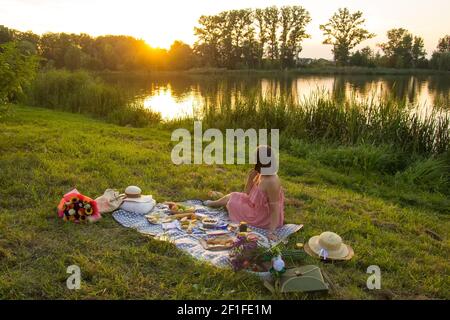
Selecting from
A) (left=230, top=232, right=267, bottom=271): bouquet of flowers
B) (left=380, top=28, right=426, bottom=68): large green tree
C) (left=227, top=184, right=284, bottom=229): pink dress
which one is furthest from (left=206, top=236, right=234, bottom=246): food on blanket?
(left=380, top=28, right=426, bottom=68): large green tree

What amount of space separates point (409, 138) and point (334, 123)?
1643 millimetres

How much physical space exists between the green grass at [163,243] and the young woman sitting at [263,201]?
0.32 meters

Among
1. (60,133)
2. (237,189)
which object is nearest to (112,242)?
(237,189)

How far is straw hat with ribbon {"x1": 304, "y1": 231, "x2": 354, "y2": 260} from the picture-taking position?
11.7 feet

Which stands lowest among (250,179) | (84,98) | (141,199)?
(141,199)

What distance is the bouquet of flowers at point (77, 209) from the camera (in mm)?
4051

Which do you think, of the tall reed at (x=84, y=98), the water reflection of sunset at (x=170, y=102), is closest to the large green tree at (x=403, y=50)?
the water reflection of sunset at (x=170, y=102)

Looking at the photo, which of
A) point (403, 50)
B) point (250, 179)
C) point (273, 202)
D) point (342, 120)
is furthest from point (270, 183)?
point (403, 50)

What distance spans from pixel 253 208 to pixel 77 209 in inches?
74.1

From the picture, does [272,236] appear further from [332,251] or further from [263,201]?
[332,251]

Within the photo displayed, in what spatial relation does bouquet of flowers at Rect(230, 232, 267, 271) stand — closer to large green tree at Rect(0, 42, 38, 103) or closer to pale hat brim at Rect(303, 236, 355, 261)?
pale hat brim at Rect(303, 236, 355, 261)

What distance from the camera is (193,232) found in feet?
13.4

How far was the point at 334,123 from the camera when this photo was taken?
8.95 metres

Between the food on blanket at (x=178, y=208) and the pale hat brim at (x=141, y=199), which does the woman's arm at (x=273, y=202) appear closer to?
the food on blanket at (x=178, y=208)
